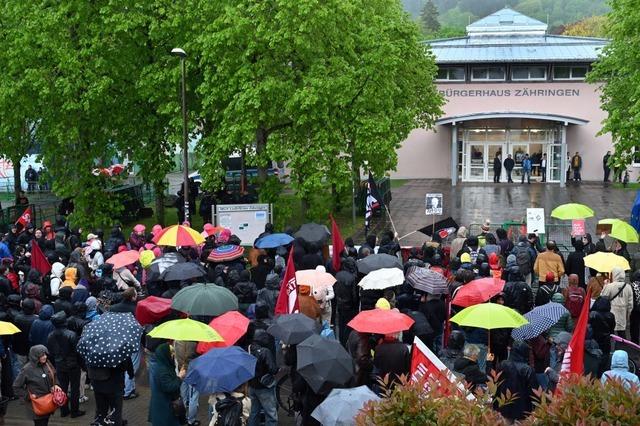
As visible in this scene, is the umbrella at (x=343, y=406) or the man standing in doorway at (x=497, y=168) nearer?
the umbrella at (x=343, y=406)

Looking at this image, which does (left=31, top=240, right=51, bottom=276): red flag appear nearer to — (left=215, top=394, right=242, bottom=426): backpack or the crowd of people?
the crowd of people

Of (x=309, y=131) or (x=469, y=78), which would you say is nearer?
(x=309, y=131)

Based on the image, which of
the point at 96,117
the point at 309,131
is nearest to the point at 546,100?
the point at 309,131

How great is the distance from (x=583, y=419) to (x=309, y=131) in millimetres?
18604

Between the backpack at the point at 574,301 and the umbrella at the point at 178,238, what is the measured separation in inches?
277

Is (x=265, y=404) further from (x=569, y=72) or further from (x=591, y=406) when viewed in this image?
(x=569, y=72)

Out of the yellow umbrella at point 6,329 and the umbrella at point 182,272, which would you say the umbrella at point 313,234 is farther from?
the yellow umbrella at point 6,329

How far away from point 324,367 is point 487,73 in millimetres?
37176

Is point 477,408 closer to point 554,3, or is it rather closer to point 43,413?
point 43,413

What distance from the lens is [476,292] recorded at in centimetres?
1105

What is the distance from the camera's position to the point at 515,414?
886 cm

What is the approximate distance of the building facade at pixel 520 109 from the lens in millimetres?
41219

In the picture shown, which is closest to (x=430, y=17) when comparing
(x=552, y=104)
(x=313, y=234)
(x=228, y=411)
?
(x=552, y=104)

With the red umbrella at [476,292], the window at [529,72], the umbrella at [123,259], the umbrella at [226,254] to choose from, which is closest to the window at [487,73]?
the window at [529,72]
